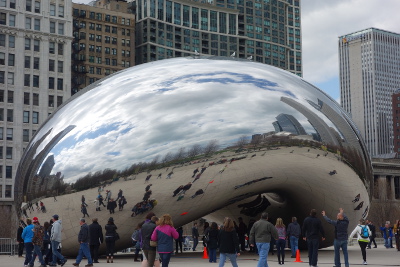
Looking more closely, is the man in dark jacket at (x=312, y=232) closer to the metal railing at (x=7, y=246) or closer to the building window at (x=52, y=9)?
the metal railing at (x=7, y=246)

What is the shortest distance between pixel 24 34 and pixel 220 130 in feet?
255

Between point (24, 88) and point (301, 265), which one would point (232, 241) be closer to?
point (301, 265)

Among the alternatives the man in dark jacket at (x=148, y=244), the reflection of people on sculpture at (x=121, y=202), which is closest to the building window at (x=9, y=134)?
the reflection of people on sculpture at (x=121, y=202)

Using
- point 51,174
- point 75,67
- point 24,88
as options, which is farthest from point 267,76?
point 75,67

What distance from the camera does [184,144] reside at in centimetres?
1728

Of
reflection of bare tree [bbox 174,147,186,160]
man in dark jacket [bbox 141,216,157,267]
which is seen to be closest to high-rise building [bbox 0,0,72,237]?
reflection of bare tree [bbox 174,147,186,160]

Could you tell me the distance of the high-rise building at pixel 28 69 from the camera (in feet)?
289

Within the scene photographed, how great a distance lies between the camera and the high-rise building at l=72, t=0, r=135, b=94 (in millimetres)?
115438

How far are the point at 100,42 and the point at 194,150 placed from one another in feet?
347

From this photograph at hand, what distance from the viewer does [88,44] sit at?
11875 cm

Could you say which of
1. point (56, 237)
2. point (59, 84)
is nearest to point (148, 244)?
point (56, 237)

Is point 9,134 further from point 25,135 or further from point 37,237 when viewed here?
point 37,237

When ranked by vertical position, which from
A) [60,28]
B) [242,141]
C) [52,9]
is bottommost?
[242,141]

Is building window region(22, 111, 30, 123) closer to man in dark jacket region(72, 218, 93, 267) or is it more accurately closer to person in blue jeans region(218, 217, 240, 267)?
man in dark jacket region(72, 218, 93, 267)
